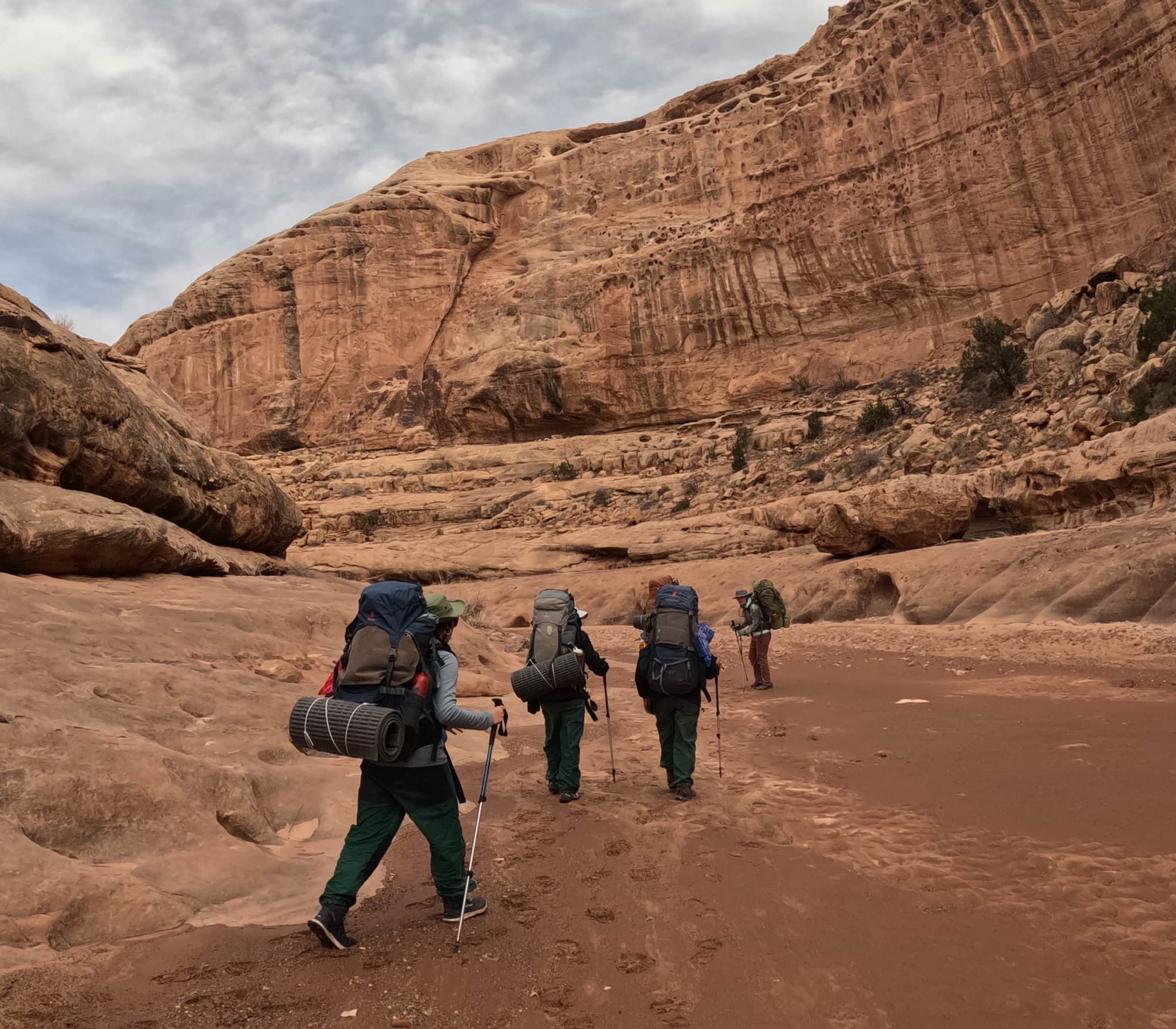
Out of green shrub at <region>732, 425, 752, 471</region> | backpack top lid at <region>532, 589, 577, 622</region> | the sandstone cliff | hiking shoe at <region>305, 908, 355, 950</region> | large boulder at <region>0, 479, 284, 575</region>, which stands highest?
the sandstone cliff

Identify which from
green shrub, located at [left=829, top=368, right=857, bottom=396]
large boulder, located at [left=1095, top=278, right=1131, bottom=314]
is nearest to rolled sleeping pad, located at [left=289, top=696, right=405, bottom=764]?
large boulder, located at [left=1095, top=278, right=1131, bottom=314]

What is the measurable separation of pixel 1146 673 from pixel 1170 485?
22.3 ft

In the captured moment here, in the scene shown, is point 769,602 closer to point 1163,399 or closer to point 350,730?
point 350,730

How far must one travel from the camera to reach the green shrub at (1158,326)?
2088 centimetres

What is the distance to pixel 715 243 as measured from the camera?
45.0m

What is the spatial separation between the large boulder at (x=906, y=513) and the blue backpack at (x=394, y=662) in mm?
16531

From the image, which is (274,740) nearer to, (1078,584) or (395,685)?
(395,685)

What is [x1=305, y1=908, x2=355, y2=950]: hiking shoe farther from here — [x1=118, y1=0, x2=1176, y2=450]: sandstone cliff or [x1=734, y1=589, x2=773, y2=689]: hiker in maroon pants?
[x1=118, y1=0, x2=1176, y2=450]: sandstone cliff

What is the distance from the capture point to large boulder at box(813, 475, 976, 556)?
18141 millimetres

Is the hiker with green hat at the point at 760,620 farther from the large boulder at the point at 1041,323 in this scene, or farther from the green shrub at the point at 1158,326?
the large boulder at the point at 1041,323

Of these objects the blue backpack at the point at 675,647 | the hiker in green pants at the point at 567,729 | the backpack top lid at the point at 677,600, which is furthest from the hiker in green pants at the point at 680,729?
the backpack top lid at the point at 677,600

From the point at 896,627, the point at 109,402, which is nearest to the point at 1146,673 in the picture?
the point at 896,627

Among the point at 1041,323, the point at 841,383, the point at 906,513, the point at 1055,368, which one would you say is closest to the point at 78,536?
the point at 906,513

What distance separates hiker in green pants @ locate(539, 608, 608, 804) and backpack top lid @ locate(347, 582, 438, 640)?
2301 millimetres
